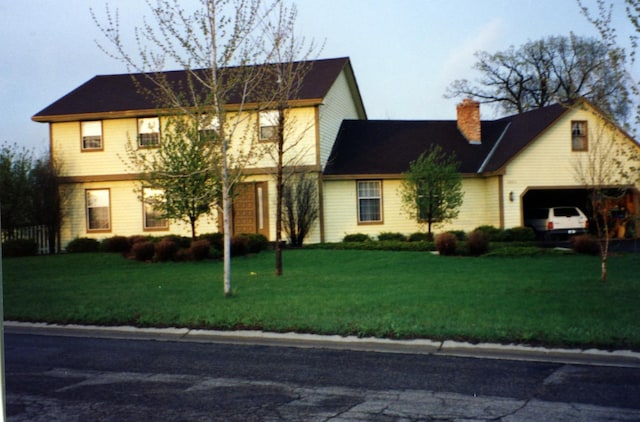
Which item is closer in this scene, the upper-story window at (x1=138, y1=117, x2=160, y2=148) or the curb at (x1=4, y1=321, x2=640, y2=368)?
the curb at (x1=4, y1=321, x2=640, y2=368)

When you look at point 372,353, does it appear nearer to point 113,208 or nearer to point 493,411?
point 493,411

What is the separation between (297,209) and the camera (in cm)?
2512

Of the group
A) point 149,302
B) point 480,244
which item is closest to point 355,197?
point 480,244

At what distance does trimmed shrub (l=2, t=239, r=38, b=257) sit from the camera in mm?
22469

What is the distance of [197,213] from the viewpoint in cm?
2005

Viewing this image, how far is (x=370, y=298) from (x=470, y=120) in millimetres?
20201

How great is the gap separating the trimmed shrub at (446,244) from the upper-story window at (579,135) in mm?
10093

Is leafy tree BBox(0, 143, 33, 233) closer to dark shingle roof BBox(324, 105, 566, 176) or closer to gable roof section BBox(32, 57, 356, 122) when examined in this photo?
gable roof section BBox(32, 57, 356, 122)

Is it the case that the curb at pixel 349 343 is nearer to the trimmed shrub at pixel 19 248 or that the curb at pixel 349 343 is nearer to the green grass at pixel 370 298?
the green grass at pixel 370 298

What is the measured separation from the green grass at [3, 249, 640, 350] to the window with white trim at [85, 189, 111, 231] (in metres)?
8.64

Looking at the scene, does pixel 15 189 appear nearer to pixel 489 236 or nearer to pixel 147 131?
pixel 147 131

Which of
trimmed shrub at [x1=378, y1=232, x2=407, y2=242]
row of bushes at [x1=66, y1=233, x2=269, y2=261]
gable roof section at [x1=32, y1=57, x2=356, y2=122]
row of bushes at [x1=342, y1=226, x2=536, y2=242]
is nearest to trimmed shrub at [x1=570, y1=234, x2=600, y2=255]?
row of bushes at [x1=342, y1=226, x2=536, y2=242]

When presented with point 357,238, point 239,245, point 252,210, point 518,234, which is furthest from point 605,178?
point 252,210

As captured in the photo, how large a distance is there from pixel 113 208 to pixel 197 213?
8.53 meters
